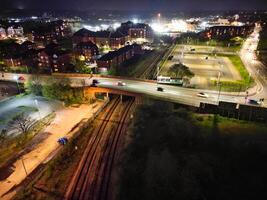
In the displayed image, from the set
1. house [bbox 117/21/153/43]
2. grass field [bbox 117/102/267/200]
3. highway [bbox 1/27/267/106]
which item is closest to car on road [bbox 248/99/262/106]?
highway [bbox 1/27/267/106]

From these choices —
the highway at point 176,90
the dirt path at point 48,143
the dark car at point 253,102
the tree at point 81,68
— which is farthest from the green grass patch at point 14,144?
the dark car at point 253,102

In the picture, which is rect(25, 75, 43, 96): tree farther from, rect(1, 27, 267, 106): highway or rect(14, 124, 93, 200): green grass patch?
rect(14, 124, 93, 200): green grass patch

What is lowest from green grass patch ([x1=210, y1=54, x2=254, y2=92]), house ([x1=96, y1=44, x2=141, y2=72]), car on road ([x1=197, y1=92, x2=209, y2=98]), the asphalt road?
the asphalt road

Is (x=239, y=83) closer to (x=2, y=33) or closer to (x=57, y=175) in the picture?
(x=57, y=175)

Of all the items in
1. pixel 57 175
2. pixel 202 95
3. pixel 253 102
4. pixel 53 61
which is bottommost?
pixel 57 175

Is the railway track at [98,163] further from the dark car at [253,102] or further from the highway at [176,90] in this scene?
the dark car at [253,102]

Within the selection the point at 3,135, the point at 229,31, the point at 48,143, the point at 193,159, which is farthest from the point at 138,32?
the point at 193,159
